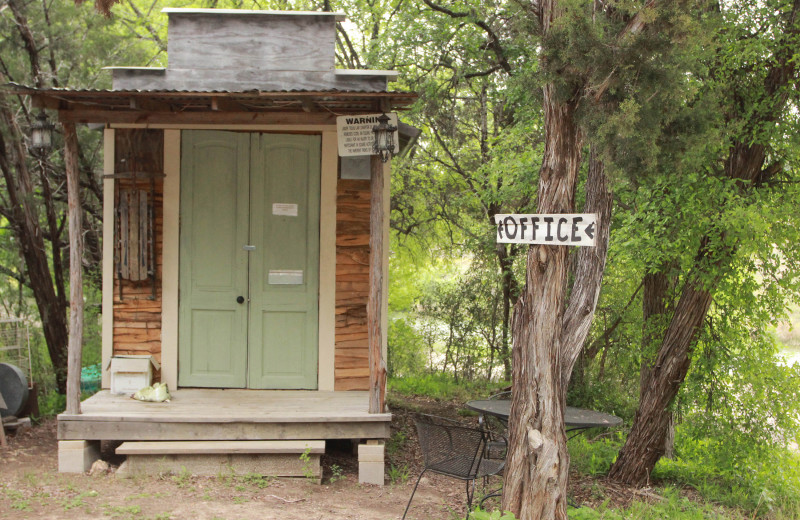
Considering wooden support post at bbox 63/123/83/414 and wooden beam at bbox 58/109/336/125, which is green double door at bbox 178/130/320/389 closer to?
wooden beam at bbox 58/109/336/125

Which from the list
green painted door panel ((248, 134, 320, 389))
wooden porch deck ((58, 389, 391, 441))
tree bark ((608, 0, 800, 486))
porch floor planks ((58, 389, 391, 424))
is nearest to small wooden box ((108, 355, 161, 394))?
porch floor planks ((58, 389, 391, 424))

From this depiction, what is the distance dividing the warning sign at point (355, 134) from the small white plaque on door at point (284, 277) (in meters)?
1.37

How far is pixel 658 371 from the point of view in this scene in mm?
7875

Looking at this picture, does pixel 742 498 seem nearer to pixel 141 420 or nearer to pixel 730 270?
pixel 730 270

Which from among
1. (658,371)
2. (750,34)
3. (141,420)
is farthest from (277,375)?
(750,34)

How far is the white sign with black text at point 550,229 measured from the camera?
15.0ft

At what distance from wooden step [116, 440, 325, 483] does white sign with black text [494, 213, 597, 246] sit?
9.29 feet

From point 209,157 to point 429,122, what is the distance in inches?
231

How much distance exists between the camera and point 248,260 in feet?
24.8

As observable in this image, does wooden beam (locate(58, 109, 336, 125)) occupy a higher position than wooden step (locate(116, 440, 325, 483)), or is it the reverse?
wooden beam (locate(58, 109, 336, 125))

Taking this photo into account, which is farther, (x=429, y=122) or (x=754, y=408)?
(x=429, y=122)

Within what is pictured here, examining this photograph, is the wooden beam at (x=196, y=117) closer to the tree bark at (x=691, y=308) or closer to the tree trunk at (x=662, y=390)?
the tree bark at (x=691, y=308)

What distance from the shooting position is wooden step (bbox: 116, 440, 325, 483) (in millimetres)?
6441

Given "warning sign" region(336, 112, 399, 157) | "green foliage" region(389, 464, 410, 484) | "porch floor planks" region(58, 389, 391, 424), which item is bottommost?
"green foliage" region(389, 464, 410, 484)
